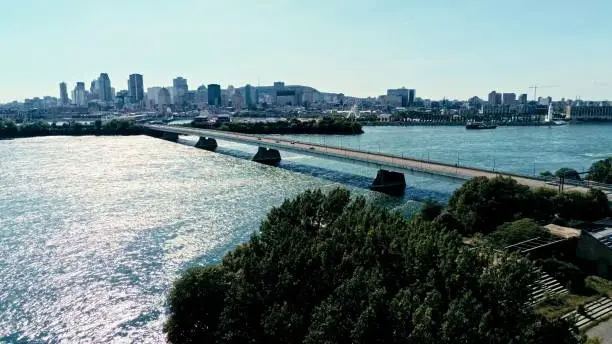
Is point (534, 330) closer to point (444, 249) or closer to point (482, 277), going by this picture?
point (482, 277)

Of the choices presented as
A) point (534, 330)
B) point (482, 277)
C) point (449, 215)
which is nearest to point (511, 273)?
point (482, 277)

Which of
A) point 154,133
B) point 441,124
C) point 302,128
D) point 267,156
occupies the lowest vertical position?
point 267,156


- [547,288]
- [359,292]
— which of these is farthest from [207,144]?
[359,292]

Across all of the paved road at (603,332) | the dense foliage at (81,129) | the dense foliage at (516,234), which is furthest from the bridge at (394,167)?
the dense foliage at (81,129)

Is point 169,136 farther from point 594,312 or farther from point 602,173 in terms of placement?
point 594,312

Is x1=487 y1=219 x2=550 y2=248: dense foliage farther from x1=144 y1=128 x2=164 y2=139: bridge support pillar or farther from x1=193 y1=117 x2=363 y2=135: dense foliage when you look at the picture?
x1=144 y1=128 x2=164 y2=139: bridge support pillar
